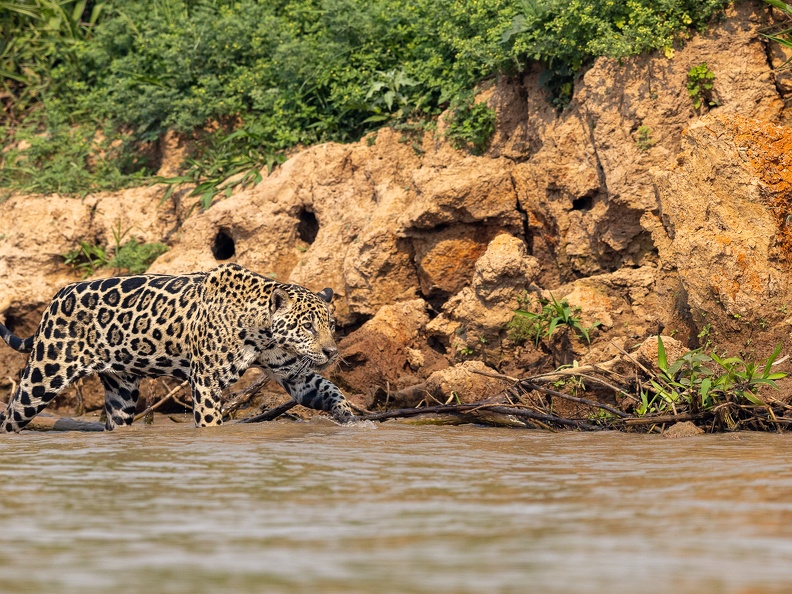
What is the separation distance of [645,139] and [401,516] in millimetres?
5232

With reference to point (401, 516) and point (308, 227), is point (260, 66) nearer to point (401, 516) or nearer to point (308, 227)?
point (308, 227)

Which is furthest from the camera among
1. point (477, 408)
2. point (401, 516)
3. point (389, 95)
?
point (389, 95)

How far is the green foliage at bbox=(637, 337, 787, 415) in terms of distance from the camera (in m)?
7.41

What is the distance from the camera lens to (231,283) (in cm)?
873

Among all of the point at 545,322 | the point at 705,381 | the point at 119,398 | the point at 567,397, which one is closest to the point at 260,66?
the point at 119,398

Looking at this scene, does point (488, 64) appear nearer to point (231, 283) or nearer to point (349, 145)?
point (349, 145)

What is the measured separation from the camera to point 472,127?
34.1 ft

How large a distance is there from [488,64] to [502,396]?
313 cm

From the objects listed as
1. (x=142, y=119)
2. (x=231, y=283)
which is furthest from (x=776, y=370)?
(x=142, y=119)

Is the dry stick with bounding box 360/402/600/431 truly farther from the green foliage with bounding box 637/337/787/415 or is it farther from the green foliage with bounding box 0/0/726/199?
the green foliage with bounding box 0/0/726/199

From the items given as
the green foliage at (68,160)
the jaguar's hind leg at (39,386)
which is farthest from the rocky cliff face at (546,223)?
the jaguar's hind leg at (39,386)

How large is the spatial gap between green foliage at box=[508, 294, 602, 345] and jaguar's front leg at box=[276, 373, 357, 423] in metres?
1.51

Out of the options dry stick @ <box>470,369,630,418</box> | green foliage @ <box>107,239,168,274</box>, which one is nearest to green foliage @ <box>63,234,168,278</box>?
green foliage @ <box>107,239,168,274</box>

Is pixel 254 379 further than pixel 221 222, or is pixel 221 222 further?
pixel 221 222
